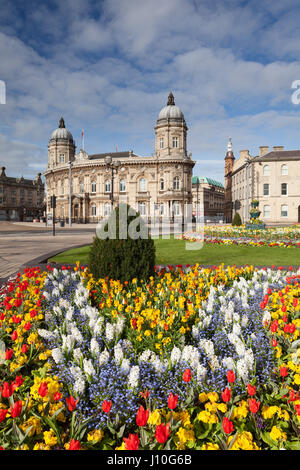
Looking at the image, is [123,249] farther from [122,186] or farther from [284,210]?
[122,186]

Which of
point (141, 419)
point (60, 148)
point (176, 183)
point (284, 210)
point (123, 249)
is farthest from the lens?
point (60, 148)

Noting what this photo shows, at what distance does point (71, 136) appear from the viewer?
82.8 m

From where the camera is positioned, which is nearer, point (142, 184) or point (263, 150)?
point (263, 150)

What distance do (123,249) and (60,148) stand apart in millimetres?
82213

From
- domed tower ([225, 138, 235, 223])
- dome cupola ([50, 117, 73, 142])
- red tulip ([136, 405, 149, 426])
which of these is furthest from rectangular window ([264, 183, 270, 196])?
dome cupola ([50, 117, 73, 142])

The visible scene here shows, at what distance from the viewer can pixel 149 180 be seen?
6500cm

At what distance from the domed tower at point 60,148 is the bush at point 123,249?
262 feet

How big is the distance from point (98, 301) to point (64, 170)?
243 feet

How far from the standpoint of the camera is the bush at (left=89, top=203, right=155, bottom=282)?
5924 millimetres

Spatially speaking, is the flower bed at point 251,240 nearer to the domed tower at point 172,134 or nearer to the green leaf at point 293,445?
the green leaf at point 293,445

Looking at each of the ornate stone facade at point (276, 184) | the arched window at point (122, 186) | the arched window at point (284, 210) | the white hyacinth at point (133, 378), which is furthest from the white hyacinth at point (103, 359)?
the arched window at point (122, 186)

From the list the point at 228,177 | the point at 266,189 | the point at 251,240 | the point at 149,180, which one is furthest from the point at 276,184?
the point at 251,240

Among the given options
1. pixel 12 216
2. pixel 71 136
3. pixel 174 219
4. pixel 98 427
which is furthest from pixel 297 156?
pixel 12 216

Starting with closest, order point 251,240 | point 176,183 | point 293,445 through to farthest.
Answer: point 293,445 → point 251,240 → point 176,183
